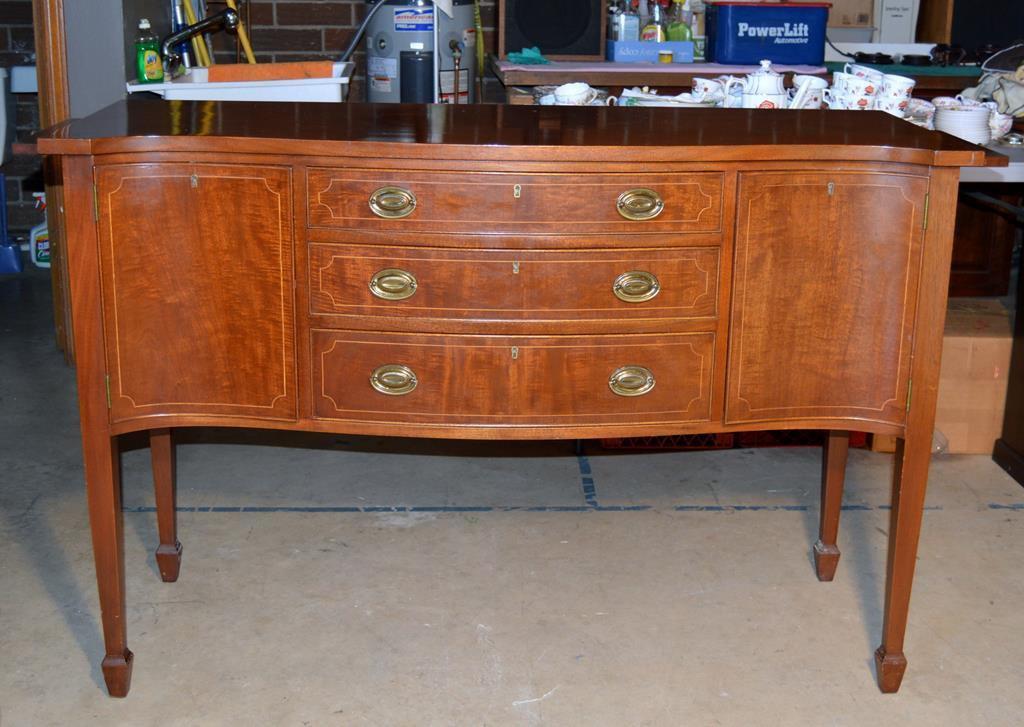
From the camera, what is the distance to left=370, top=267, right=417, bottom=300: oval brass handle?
177cm

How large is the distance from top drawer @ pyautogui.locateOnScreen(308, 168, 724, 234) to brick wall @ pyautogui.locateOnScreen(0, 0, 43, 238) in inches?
126

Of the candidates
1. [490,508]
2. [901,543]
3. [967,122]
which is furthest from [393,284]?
[967,122]

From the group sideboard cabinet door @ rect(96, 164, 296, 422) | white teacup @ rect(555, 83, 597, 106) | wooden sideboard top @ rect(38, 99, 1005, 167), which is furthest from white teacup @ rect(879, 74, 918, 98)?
sideboard cabinet door @ rect(96, 164, 296, 422)

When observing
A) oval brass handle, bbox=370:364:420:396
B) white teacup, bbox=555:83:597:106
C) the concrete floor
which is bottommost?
the concrete floor

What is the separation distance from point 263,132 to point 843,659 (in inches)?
48.0

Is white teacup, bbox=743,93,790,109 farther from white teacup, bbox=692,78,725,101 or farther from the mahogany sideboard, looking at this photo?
the mahogany sideboard

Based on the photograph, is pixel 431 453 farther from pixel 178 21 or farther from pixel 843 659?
pixel 178 21

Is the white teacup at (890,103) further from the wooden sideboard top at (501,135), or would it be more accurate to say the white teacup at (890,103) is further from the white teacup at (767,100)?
the wooden sideboard top at (501,135)

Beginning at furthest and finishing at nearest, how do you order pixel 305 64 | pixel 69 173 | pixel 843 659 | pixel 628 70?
pixel 628 70 → pixel 305 64 → pixel 843 659 → pixel 69 173

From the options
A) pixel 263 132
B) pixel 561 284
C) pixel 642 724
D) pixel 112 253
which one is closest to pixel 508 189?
pixel 561 284

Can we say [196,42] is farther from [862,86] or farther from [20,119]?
[862,86]

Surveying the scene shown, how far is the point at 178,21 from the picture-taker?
3902mm

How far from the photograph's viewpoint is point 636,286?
1781 millimetres

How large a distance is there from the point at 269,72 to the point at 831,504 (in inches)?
73.3
